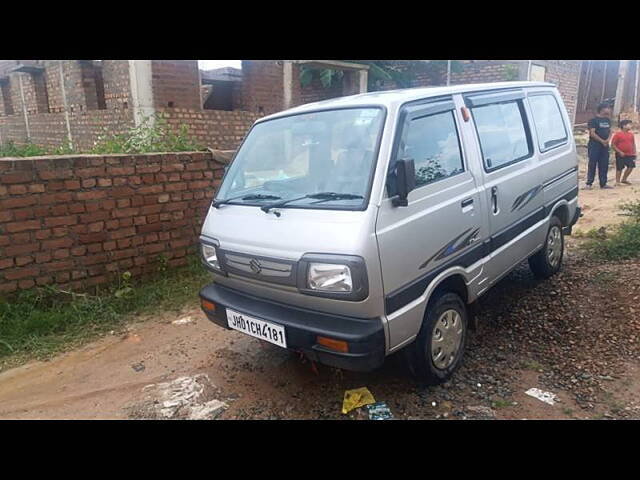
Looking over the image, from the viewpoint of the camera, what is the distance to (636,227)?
517 cm

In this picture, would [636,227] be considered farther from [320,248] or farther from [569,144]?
[320,248]

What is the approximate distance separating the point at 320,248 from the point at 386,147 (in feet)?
Answer: 2.38

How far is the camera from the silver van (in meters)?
2.45

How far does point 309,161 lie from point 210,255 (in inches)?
36.8

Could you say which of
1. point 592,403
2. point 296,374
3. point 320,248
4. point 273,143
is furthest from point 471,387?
point 273,143

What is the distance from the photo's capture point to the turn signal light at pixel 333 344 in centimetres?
239

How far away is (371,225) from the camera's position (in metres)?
2.43

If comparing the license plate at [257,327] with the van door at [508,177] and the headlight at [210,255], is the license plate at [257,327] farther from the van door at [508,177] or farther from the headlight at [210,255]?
the van door at [508,177]

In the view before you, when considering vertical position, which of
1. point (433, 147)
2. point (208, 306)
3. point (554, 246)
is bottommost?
point (554, 246)

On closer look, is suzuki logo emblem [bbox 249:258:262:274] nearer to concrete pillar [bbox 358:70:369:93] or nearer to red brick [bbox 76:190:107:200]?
red brick [bbox 76:190:107:200]

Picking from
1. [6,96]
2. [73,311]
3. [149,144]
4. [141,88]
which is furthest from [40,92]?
[73,311]

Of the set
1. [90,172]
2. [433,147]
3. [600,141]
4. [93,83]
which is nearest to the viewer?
[433,147]

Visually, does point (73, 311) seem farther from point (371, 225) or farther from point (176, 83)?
point (176, 83)

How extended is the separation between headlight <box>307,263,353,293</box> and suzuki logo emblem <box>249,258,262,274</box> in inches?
14.8
